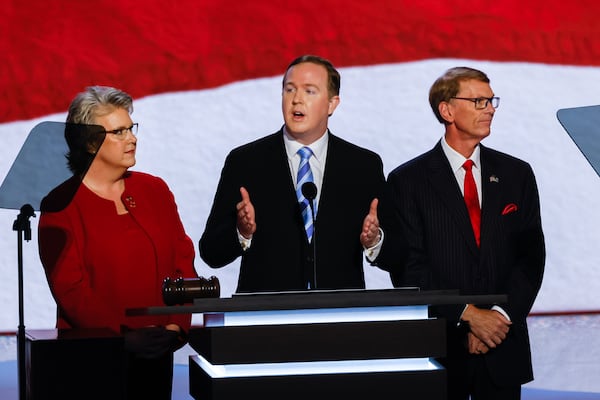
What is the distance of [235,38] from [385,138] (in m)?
0.98

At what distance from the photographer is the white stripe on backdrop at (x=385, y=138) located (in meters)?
5.43

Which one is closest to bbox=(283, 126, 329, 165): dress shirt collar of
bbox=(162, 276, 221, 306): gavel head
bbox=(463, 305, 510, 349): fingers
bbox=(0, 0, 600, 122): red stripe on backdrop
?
bbox=(463, 305, 510, 349): fingers

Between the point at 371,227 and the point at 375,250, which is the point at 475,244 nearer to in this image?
the point at 375,250

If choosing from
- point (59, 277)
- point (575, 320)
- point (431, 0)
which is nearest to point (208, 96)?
point (431, 0)

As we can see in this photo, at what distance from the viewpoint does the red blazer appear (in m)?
2.91

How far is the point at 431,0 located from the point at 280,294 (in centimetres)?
365

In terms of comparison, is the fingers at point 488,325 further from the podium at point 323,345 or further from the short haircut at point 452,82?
the podium at point 323,345

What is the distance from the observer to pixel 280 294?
2303mm

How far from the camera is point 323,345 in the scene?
227cm

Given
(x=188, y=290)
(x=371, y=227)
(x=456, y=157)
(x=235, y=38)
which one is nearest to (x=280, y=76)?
(x=235, y=38)

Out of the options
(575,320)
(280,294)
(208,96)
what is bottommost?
(575,320)

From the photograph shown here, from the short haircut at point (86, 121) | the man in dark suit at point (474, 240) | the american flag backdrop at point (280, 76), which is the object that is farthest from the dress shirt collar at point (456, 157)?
the american flag backdrop at point (280, 76)

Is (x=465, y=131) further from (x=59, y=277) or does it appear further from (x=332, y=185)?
(x=59, y=277)

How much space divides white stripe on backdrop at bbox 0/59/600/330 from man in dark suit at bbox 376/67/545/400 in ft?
7.22
